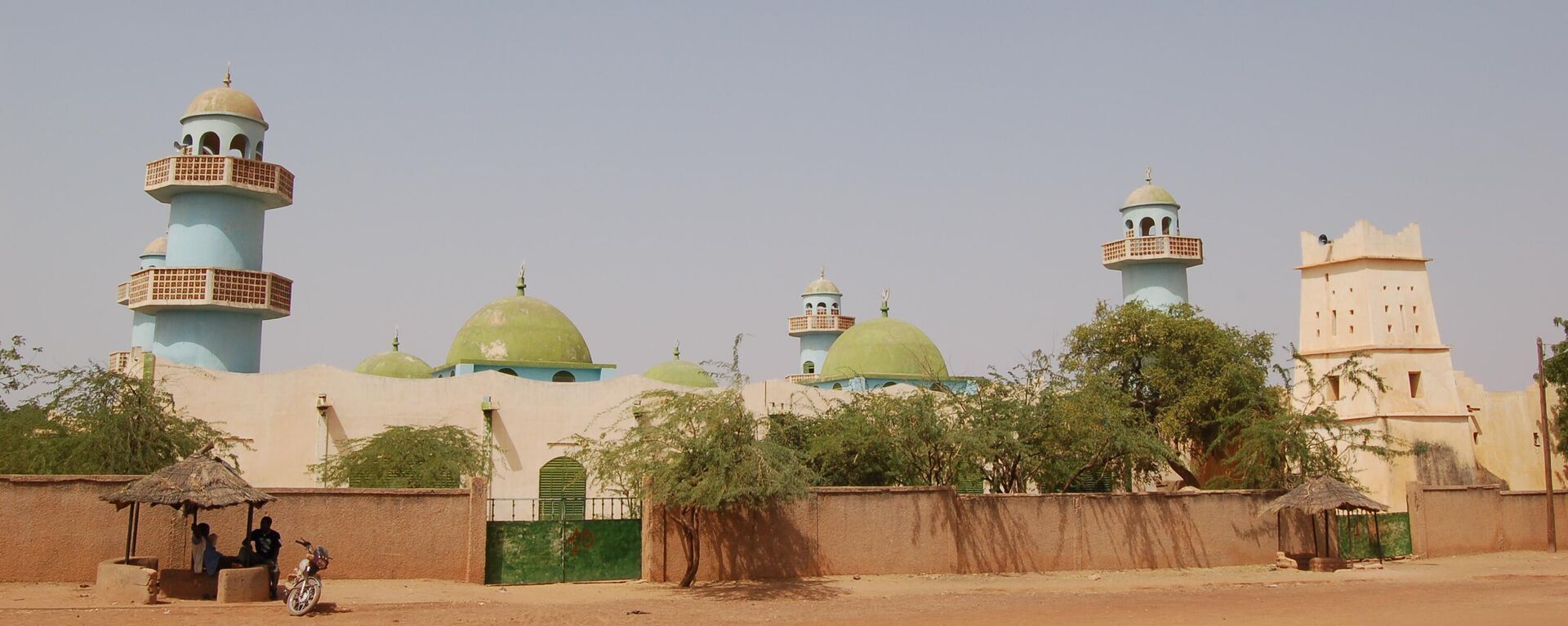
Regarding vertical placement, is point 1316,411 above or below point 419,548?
above

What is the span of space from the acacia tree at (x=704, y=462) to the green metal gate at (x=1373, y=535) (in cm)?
1291

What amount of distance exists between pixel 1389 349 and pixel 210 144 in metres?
30.0

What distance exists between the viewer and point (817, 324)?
55.0 m

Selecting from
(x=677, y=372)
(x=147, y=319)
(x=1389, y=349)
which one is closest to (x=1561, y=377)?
(x=1389, y=349)

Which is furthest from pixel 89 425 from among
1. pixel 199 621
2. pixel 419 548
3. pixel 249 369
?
pixel 249 369

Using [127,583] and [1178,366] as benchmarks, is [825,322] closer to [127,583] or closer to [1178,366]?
[1178,366]

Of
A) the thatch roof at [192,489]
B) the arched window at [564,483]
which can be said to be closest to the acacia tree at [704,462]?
the thatch roof at [192,489]

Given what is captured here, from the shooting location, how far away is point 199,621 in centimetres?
1481

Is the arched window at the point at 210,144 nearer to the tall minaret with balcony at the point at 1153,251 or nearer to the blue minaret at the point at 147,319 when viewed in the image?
the blue minaret at the point at 147,319

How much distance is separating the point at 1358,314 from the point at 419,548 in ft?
86.2

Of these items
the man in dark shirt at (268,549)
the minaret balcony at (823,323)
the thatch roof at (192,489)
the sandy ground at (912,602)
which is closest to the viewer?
the sandy ground at (912,602)

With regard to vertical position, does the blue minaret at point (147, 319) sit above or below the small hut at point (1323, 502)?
above

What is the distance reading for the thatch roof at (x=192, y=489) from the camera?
16.2 metres

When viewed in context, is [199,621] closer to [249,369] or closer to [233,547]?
[233,547]
